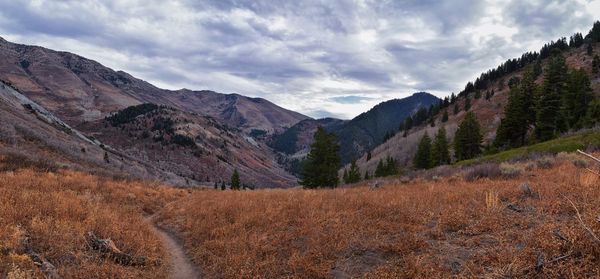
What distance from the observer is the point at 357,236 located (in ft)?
31.0

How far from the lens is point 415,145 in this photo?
11681cm

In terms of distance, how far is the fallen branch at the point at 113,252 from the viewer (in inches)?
341

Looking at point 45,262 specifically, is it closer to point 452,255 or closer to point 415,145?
point 452,255

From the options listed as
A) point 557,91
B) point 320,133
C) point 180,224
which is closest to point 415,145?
point 557,91

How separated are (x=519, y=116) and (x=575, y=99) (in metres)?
7.90

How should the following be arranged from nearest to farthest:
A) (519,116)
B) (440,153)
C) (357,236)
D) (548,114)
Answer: (357,236)
(548,114)
(519,116)
(440,153)

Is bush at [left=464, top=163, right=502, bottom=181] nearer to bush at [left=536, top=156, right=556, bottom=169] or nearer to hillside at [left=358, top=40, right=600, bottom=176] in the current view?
Answer: bush at [left=536, top=156, right=556, bottom=169]

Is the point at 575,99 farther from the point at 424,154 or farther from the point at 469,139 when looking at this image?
the point at 424,154

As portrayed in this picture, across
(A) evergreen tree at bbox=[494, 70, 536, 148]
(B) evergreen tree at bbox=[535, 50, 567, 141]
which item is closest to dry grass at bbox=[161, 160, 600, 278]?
(B) evergreen tree at bbox=[535, 50, 567, 141]

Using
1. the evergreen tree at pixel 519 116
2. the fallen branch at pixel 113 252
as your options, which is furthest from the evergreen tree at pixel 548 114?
the fallen branch at pixel 113 252

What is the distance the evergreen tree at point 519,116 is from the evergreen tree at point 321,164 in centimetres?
3141

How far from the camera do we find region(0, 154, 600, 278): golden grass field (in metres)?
6.45

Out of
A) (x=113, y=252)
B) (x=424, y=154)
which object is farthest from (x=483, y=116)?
(x=113, y=252)

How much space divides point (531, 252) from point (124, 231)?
33.9 ft
